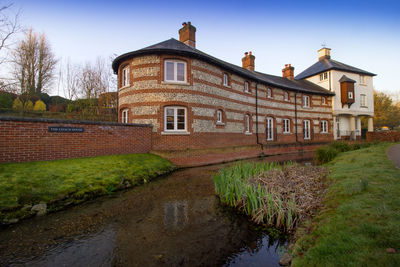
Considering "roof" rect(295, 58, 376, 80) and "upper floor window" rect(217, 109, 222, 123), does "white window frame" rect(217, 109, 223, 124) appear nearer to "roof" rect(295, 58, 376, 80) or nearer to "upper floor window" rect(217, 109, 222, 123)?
"upper floor window" rect(217, 109, 222, 123)

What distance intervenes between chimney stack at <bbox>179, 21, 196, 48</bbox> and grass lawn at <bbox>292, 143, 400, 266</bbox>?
14964 millimetres

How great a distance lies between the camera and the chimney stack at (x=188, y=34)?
15.9 meters

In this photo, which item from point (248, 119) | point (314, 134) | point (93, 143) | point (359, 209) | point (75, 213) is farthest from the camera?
point (314, 134)

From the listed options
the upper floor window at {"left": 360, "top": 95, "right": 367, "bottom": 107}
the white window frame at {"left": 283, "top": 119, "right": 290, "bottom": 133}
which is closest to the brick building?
the white window frame at {"left": 283, "top": 119, "right": 290, "bottom": 133}

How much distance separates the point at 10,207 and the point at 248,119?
1627cm

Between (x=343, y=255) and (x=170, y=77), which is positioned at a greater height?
(x=170, y=77)

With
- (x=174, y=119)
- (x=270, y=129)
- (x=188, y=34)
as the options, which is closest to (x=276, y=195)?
(x=174, y=119)

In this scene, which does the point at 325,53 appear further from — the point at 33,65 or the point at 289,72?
the point at 33,65

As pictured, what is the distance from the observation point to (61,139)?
7.93 metres

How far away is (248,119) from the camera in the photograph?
59.0 ft

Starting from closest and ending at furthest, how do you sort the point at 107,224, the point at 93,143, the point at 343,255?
the point at 343,255
the point at 107,224
the point at 93,143

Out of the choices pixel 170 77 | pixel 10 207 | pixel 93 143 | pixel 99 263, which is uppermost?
pixel 170 77

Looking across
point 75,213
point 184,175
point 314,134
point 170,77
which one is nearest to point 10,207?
point 75,213

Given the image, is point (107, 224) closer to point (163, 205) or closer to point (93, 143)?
point (163, 205)
